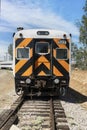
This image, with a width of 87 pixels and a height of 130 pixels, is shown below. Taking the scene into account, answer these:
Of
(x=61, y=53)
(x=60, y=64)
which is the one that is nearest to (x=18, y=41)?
(x=61, y=53)

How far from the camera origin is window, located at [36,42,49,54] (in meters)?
17.1

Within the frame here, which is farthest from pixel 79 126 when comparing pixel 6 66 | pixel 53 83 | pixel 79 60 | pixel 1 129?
pixel 6 66

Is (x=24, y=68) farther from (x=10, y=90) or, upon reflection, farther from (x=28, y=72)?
(x=10, y=90)

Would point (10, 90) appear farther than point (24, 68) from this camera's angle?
Yes

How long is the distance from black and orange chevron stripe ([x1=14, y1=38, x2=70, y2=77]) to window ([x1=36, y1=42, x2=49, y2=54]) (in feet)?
0.46

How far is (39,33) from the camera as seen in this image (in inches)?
671

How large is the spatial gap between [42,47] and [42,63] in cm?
72

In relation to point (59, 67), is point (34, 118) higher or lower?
lower

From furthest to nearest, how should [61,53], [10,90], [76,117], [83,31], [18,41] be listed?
[83,31] → [10,90] → [61,53] → [18,41] → [76,117]

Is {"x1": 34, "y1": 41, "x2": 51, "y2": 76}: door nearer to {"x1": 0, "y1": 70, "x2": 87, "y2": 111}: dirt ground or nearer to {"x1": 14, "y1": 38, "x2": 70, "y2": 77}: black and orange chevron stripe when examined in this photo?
{"x1": 14, "y1": 38, "x2": 70, "y2": 77}: black and orange chevron stripe

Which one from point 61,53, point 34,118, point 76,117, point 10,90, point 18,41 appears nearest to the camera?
point 34,118

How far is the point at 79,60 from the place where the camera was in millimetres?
48531

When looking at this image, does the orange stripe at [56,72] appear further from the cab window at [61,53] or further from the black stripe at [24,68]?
the black stripe at [24,68]

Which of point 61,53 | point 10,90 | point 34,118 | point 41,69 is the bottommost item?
point 10,90
